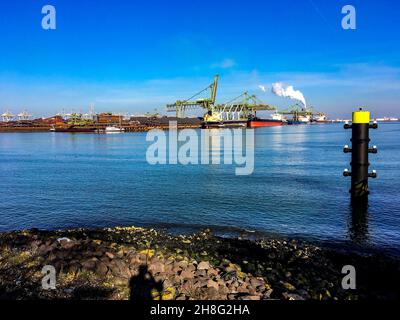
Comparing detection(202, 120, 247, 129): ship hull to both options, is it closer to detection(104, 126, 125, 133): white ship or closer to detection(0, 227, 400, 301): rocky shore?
detection(104, 126, 125, 133): white ship

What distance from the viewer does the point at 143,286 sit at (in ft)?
31.9

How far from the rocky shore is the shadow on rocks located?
25 mm

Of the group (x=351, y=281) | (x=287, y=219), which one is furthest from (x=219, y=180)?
(x=351, y=281)

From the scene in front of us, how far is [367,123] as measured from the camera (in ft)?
62.2

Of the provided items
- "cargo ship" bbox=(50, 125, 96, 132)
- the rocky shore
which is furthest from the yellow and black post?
"cargo ship" bbox=(50, 125, 96, 132)

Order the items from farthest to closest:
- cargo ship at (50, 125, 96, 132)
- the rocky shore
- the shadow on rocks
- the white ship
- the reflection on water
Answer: cargo ship at (50, 125, 96, 132) → the white ship → the reflection on water → the rocky shore → the shadow on rocks

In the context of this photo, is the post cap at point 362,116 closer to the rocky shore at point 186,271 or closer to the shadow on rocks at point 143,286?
the rocky shore at point 186,271

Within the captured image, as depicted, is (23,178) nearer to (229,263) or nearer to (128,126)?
(229,263)

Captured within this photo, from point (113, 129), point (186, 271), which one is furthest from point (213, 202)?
point (113, 129)

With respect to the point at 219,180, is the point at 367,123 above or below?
above

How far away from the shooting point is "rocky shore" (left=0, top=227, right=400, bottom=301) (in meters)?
9.32

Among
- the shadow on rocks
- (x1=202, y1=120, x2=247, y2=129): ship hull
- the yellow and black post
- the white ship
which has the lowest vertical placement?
the shadow on rocks

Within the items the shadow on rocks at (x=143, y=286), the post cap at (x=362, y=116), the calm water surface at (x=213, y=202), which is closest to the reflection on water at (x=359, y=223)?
the calm water surface at (x=213, y=202)

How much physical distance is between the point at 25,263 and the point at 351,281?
9.82 meters
